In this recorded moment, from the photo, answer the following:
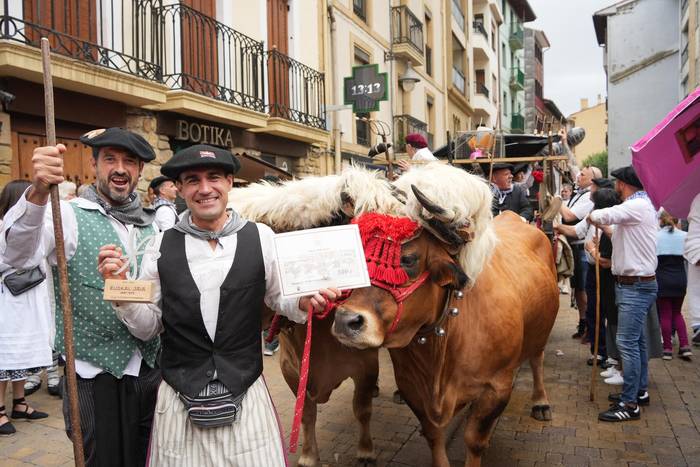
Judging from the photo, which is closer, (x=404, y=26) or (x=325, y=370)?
(x=325, y=370)

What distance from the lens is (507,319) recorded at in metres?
3.33

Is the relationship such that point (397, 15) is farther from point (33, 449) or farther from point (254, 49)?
point (33, 449)

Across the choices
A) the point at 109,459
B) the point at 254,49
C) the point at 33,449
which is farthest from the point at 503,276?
the point at 254,49

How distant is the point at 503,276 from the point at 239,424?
2.04 meters

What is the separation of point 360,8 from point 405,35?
2.77m

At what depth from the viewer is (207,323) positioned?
2256 millimetres

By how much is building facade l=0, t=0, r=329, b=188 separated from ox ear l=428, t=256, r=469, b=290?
373 cm

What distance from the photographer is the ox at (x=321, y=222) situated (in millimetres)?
2906

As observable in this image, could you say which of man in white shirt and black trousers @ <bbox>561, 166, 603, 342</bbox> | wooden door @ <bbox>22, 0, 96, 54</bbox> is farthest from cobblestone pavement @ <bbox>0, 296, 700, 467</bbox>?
wooden door @ <bbox>22, 0, 96, 54</bbox>

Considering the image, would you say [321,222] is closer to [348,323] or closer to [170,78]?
[348,323]

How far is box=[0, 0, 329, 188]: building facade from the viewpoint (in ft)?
24.0

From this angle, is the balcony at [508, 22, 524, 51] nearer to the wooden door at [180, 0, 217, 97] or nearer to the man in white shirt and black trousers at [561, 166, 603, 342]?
the wooden door at [180, 0, 217, 97]

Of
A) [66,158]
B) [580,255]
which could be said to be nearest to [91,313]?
[66,158]

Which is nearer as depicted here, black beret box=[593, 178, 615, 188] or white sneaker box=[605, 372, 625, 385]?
white sneaker box=[605, 372, 625, 385]
